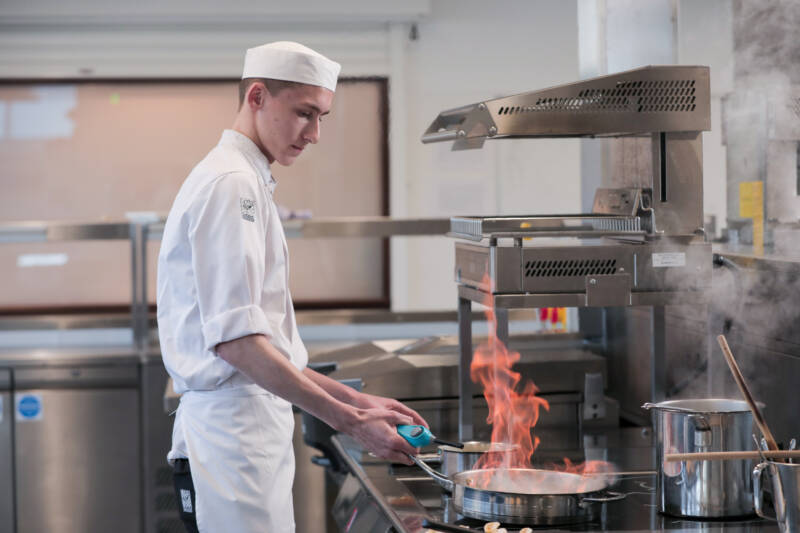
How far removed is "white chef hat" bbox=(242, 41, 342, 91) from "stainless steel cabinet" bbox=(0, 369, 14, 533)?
7.86 feet

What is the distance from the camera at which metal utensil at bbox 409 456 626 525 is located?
1503 millimetres

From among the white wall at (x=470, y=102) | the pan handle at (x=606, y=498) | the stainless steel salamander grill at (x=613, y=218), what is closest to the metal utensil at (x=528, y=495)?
the pan handle at (x=606, y=498)

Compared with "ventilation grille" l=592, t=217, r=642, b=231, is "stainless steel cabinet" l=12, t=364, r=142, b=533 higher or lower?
lower

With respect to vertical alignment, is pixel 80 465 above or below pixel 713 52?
below

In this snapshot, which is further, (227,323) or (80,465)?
(80,465)

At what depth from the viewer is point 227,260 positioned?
62.5 inches

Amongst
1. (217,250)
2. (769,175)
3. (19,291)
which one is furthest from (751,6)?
(19,291)

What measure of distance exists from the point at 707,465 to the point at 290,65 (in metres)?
1.00

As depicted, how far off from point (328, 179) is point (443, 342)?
284 cm

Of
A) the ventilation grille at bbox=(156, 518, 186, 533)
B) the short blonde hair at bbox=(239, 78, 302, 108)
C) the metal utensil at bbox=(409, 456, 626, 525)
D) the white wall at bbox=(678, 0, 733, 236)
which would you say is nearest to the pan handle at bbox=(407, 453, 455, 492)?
the metal utensil at bbox=(409, 456, 626, 525)

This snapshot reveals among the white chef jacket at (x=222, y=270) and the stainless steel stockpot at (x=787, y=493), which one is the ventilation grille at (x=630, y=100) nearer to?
the white chef jacket at (x=222, y=270)

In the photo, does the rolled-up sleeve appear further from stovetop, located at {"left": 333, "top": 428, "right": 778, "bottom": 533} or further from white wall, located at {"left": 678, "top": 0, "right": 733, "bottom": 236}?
white wall, located at {"left": 678, "top": 0, "right": 733, "bottom": 236}

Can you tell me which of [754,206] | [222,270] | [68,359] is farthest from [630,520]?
[68,359]

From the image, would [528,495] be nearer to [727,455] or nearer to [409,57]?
[727,455]
